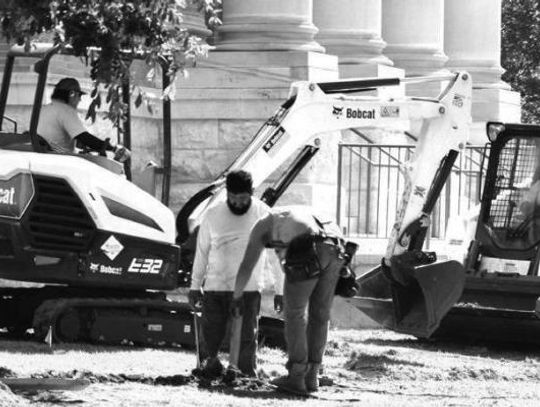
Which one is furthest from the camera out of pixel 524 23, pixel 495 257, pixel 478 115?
pixel 524 23

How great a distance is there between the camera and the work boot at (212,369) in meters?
14.1

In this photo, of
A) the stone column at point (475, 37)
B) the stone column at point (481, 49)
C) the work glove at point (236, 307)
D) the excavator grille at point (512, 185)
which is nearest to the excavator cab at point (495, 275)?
the excavator grille at point (512, 185)

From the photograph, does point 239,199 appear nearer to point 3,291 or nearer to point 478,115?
point 3,291

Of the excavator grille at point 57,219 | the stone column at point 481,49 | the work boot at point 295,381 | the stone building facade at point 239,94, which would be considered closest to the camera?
the work boot at point 295,381

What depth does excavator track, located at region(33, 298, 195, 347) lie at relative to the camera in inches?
647

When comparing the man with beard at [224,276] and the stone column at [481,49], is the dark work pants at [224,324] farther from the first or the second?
the stone column at [481,49]

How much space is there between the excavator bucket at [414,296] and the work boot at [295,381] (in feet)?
15.5

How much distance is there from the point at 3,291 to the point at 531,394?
207 inches

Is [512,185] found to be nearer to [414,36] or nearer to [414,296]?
[414,296]

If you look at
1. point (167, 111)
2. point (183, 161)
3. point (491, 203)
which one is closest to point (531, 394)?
point (167, 111)

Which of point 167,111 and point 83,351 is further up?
point 167,111

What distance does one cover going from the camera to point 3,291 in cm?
1748

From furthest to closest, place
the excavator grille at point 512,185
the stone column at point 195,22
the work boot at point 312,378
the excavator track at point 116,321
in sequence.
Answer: the stone column at point 195,22, the excavator grille at point 512,185, the excavator track at point 116,321, the work boot at point 312,378

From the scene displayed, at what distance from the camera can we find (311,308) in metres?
14.1
